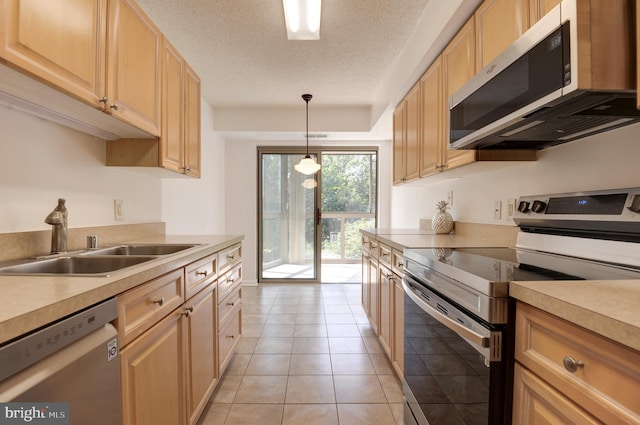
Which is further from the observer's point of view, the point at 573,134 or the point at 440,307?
the point at 573,134

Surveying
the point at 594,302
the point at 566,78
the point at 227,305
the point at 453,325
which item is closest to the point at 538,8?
the point at 566,78

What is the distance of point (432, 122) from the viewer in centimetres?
207

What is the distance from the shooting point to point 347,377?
199cm

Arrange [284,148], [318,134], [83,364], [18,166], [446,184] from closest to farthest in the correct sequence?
[83,364], [18,166], [446,184], [318,134], [284,148]

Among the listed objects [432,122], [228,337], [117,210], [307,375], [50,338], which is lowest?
[307,375]

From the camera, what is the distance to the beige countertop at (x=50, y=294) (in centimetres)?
57

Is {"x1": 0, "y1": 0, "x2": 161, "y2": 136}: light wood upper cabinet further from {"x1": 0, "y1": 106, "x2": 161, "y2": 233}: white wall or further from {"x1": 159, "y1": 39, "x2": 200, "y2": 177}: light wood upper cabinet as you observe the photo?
{"x1": 0, "y1": 106, "x2": 161, "y2": 233}: white wall

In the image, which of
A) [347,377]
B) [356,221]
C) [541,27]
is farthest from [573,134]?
[356,221]

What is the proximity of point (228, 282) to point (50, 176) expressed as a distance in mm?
1117

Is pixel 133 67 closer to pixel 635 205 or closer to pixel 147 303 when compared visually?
pixel 147 303

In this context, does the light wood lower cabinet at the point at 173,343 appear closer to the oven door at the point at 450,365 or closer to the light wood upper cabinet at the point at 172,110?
the light wood upper cabinet at the point at 172,110

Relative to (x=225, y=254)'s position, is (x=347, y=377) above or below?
below

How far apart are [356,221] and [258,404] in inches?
129

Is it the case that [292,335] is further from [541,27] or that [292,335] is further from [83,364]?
[541,27]
